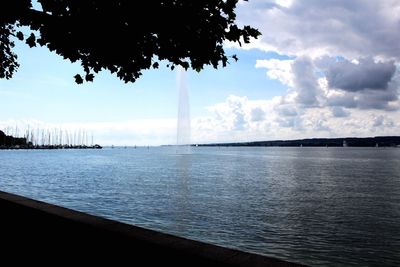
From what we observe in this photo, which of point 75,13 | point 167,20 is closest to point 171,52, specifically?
point 167,20

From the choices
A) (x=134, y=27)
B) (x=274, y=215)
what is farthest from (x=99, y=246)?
(x=274, y=215)

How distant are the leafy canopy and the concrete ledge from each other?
402 cm

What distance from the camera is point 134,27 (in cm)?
786

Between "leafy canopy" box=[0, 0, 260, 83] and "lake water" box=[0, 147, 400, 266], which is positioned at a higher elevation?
"leafy canopy" box=[0, 0, 260, 83]

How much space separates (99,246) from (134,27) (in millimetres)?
4710

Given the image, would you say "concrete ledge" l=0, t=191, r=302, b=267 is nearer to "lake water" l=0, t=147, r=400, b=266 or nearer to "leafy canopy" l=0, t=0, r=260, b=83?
"leafy canopy" l=0, t=0, r=260, b=83

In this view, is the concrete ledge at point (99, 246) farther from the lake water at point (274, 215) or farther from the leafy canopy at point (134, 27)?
the lake water at point (274, 215)

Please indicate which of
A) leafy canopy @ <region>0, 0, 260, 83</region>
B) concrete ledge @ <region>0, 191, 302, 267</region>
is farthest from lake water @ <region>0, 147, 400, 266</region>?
A: leafy canopy @ <region>0, 0, 260, 83</region>

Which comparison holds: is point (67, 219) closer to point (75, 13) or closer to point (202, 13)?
point (75, 13)

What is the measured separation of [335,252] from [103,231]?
37.8 feet

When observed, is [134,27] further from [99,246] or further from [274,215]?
[274,215]

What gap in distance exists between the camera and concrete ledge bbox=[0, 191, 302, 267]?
6801mm

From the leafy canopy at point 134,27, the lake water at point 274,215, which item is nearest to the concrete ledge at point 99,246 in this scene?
the leafy canopy at point 134,27

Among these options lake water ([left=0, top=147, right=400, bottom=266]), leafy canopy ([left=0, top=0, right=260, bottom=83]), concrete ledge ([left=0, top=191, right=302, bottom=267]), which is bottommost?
lake water ([left=0, top=147, right=400, bottom=266])
